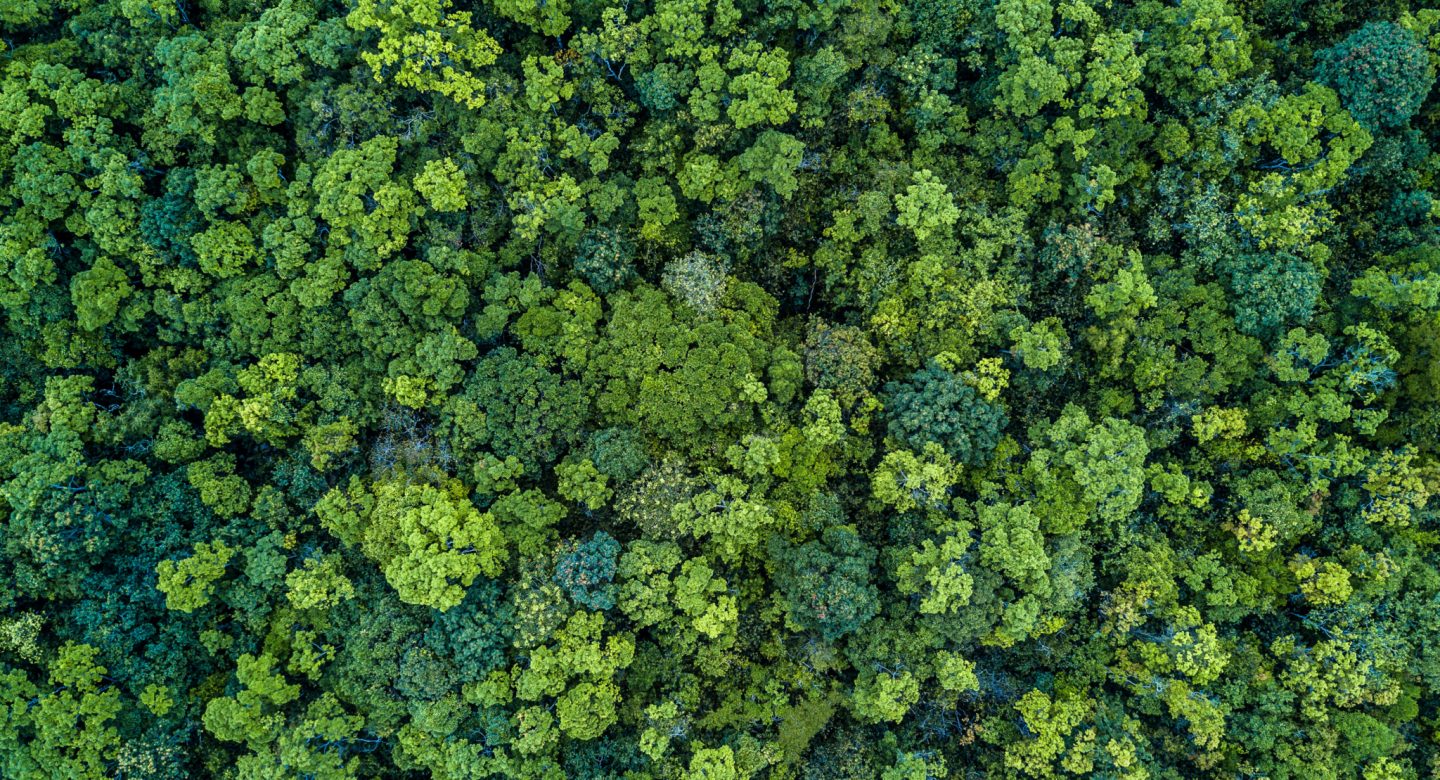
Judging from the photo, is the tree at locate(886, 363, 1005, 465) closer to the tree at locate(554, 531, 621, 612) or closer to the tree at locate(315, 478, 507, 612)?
the tree at locate(554, 531, 621, 612)

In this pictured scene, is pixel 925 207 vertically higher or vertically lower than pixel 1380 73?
lower

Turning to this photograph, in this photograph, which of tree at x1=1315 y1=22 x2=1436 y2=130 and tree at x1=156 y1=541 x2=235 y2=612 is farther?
tree at x1=1315 y1=22 x2=1436 y2=130

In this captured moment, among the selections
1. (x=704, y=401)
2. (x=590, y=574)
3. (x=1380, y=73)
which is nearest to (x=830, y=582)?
(x=704, y=401)

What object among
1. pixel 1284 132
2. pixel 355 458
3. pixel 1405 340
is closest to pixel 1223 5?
pixel 1284 132

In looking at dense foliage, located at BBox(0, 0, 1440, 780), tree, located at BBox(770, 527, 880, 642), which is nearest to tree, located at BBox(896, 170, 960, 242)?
dense foliage, located at BBox(0, 0, 1440, 780)

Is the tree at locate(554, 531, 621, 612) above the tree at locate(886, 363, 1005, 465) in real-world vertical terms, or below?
below

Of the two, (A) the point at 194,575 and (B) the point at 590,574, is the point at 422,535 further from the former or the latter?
(A) the point at 194,575

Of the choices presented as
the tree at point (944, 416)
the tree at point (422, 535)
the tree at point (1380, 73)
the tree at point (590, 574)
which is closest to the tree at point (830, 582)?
the tree at point (944, 416)

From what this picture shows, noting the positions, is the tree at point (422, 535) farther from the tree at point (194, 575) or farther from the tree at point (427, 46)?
the tree at point (427, 46)
